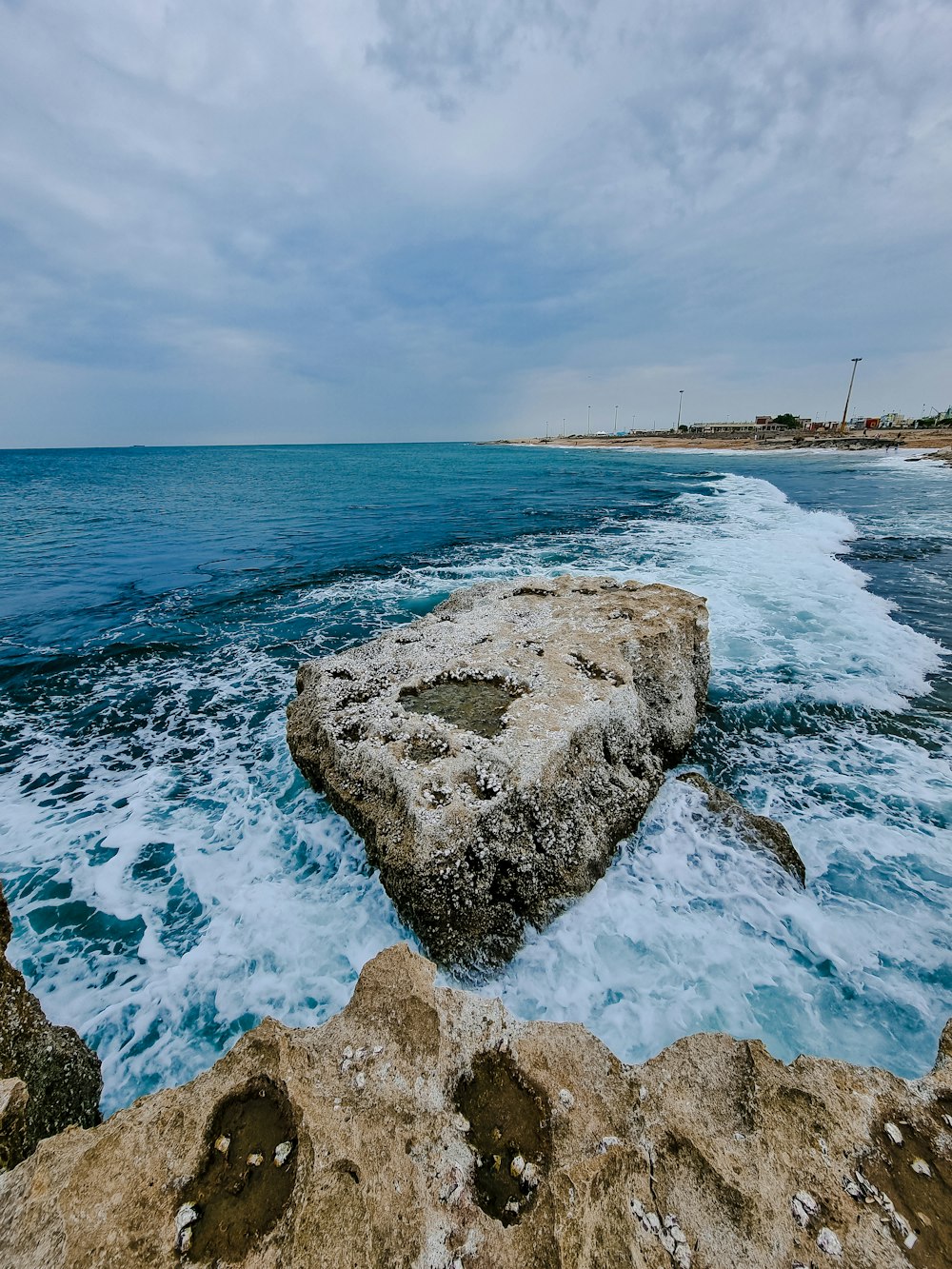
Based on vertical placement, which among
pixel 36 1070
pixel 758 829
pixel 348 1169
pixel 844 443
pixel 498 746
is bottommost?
pixel 758 829

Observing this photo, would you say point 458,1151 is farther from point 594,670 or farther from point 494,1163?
point 594,670

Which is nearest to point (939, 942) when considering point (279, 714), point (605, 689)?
point (605, 689)

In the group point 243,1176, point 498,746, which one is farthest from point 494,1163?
point 498,746

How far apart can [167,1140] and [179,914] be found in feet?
10.1

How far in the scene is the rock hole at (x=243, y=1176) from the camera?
91.3 inches

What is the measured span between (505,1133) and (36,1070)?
3129 millimetres

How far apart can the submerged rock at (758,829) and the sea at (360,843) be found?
154mm

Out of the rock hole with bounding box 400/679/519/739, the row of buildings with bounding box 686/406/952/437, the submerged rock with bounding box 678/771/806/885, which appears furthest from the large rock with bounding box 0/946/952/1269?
the row of buildings with bounding box 686/406/952/437

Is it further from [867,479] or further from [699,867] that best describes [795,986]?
[867,479]

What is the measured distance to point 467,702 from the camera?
6.78 meters

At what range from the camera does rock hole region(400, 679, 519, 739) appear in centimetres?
628

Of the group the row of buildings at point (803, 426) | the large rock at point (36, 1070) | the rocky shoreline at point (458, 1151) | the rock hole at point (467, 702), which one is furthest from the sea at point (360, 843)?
the row of buildings at point (803, 426)

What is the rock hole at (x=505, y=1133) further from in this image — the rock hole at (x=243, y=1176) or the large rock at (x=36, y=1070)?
the large rock at (x=36, y=1070)

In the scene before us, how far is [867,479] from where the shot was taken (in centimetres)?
4131
